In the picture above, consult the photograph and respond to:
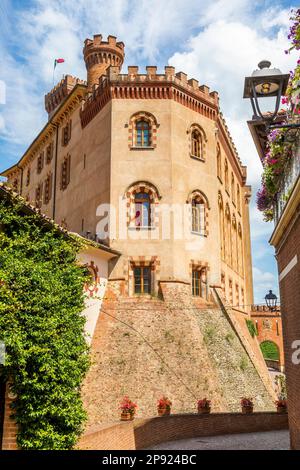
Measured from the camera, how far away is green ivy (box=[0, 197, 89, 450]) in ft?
35.4

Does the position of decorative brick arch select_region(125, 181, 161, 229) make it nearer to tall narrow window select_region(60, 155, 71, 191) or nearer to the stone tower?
tall narrow window select_region(60, 155, 71, 191)

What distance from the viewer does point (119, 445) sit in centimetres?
1399

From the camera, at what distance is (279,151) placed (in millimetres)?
9719

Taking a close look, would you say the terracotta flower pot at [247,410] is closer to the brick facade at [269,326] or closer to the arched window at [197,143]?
the arched window at [197,143]

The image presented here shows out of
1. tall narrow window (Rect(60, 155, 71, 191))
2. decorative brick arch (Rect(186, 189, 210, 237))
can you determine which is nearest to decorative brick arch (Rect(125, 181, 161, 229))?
decorative brick arch (Rect(186, 189, 210, 237))

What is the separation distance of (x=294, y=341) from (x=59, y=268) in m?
6.53

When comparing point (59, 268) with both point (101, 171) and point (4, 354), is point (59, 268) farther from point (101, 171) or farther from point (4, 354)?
point (101, 171)

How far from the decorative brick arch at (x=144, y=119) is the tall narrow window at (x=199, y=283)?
7407 mm

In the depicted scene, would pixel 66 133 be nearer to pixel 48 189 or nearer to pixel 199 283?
pixel 48 189

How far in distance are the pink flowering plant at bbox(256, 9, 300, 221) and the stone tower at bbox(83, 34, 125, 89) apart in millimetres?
22204

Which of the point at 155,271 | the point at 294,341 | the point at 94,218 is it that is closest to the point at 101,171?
the point at 94,218

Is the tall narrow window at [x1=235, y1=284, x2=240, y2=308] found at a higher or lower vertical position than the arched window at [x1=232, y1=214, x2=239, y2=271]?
lower

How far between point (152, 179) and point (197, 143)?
4383mm

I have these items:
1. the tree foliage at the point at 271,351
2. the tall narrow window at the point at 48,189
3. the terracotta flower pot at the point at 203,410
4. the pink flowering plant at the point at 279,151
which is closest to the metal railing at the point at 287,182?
the pink flowering plant at the point at 279,151
